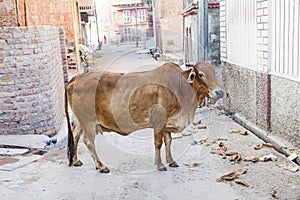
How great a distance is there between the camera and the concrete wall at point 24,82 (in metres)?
6.78

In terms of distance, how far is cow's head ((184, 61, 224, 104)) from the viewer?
5031 mm

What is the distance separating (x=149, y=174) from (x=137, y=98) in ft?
3.20

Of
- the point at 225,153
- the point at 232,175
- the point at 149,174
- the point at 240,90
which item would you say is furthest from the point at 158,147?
the point at 240,90

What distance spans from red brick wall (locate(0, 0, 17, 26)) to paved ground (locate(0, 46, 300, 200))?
6.23m

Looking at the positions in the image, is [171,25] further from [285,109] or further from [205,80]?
[205,80]

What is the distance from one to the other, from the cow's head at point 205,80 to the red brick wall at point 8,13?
825 cm

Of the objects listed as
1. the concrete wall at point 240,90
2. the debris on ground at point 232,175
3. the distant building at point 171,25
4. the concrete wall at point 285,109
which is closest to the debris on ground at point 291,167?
the concrete wall at point 285,109

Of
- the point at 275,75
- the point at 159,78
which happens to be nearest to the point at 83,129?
the point at 159,78

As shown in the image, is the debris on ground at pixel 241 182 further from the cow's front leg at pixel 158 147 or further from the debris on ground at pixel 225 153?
the cow's front leg at pixel 158 147

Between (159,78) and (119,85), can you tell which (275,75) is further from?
(119,85)

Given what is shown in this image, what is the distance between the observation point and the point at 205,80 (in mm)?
5043

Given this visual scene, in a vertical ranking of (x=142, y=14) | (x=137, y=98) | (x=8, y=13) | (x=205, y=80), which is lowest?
(x=137, y=98)

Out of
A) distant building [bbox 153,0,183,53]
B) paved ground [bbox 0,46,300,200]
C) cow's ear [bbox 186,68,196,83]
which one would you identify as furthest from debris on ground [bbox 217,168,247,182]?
distant building [bbox 153,0,183,53]

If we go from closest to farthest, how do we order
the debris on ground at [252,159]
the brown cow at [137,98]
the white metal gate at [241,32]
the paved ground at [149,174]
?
the paved ground at [149,174], the brown cow at [137,98], the debris on ground at [252,159], the white metal gate at [241,32]
